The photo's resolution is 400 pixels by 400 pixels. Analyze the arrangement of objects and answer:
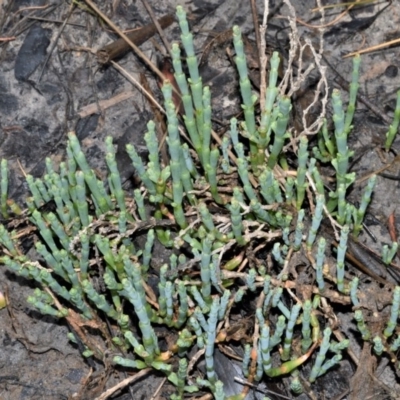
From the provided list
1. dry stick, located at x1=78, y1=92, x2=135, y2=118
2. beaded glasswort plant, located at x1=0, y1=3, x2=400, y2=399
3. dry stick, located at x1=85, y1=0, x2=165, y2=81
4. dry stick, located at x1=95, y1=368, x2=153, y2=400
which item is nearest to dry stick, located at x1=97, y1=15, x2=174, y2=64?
dry stick, located at x1=85, y1=0, x2=165, y2=81

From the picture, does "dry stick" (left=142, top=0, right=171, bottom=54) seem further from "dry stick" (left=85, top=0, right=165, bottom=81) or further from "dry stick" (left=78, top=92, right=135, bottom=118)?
"dry stick" (left=78, top=92, right=135, bottom=118)

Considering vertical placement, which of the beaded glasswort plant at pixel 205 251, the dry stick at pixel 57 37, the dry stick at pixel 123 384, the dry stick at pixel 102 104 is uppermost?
the dry stick at pixel 57 37

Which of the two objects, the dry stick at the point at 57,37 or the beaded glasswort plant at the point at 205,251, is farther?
the dry stick at the point at 57,37

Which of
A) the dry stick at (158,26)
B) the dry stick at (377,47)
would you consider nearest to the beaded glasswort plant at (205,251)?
Answer: the dry stick at (377,47)

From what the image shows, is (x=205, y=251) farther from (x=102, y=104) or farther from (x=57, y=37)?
(x=57, y=37)

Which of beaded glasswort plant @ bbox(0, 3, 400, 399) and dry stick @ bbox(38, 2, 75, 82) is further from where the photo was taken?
dry stick @ bbox(38, 2, 75, 82)

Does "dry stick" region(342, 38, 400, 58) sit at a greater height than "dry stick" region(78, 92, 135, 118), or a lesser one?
lesser

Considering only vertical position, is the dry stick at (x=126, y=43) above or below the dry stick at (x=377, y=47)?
above

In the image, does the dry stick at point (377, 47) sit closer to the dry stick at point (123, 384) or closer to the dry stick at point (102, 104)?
the dry stick at point (102, 104)

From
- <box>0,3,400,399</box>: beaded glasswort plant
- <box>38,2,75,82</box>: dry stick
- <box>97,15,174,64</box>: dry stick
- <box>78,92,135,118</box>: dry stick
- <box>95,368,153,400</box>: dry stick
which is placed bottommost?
<box>95,368,153,400</box>: dry stick
